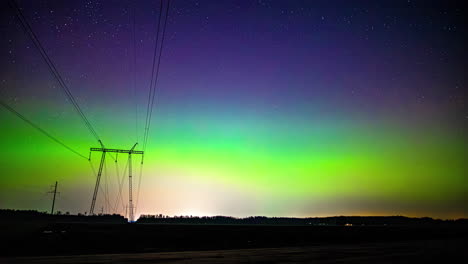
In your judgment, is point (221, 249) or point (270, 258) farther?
point (221, 249)

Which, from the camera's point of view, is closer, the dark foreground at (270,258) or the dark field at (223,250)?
the dark foreground at (270,258)

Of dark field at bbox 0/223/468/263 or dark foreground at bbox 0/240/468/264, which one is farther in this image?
dark field at bbox 0/223/468/263

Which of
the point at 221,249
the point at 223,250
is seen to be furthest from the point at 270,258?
the point at 221,249

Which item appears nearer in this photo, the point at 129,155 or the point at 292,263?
the point at 292,263

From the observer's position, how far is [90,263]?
12422 mm

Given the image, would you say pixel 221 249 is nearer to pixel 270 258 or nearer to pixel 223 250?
pixel 223 250

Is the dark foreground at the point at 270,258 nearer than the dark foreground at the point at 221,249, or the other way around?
the dark foreground at the point at 270,258

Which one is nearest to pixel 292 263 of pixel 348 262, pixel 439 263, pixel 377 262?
pixel 348 262

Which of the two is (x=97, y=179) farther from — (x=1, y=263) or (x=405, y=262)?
(x=405, y=262)

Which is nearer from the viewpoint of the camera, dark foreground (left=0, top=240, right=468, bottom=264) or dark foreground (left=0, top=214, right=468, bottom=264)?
dark foreground (left=0, top=240, right=468, bottom=264)

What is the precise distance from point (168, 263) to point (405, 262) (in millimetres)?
9032

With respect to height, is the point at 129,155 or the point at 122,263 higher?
the point at 129,155

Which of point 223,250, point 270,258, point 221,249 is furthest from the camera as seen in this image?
point 221,249

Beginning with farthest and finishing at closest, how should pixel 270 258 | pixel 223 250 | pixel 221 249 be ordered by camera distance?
1. pixel 221 249
2. pixel 223 250
3. pixel 270 258
